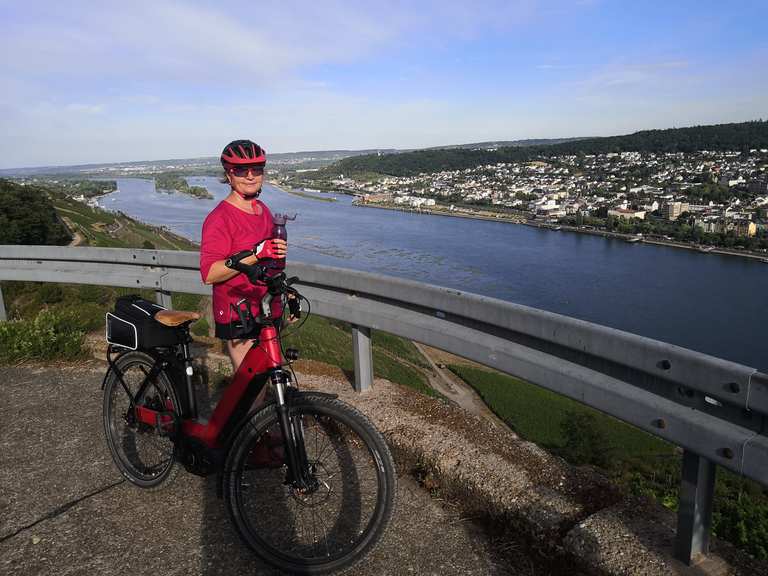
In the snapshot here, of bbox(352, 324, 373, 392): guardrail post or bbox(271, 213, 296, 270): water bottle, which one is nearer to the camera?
bbox(271, 213, 296, 270): water bottle

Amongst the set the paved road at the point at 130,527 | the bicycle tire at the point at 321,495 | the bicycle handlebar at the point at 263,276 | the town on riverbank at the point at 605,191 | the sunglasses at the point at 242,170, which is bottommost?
the town on riverbank at the point at 605,191

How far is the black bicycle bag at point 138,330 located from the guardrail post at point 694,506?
2109 mm

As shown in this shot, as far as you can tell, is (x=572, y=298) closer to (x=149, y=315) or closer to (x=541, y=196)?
(x=149, y=315)

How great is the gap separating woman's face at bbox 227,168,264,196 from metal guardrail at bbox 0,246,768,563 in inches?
36.2

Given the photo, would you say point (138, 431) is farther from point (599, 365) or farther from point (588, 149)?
point (588, 149)

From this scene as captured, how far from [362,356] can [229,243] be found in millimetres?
1263

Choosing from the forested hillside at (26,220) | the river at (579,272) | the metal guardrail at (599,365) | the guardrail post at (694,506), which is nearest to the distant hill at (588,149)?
the river at (579,272)

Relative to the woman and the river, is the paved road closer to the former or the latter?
the woman

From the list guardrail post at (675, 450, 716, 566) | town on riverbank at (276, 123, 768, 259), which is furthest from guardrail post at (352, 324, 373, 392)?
town on riverbank at (276, 123, 768, 259)

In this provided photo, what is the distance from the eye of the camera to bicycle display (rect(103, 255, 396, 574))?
2215 mm

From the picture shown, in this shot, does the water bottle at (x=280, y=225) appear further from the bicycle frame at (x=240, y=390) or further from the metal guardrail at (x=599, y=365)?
the metal guardrail at (x=599, y=365)

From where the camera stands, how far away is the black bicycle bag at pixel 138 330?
Result: 2.77 m

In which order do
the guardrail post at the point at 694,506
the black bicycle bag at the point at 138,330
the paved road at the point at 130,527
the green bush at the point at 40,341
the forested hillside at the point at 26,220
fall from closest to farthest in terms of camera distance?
the guardrail post at the point at 694,506 → the paved road at the point at 130,527 → the black bicycle bag at the point at 138,330 → the green bush at the point at 40,341 → the forested hillside at the point at 26,220

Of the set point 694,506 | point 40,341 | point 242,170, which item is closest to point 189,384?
point 242,170
